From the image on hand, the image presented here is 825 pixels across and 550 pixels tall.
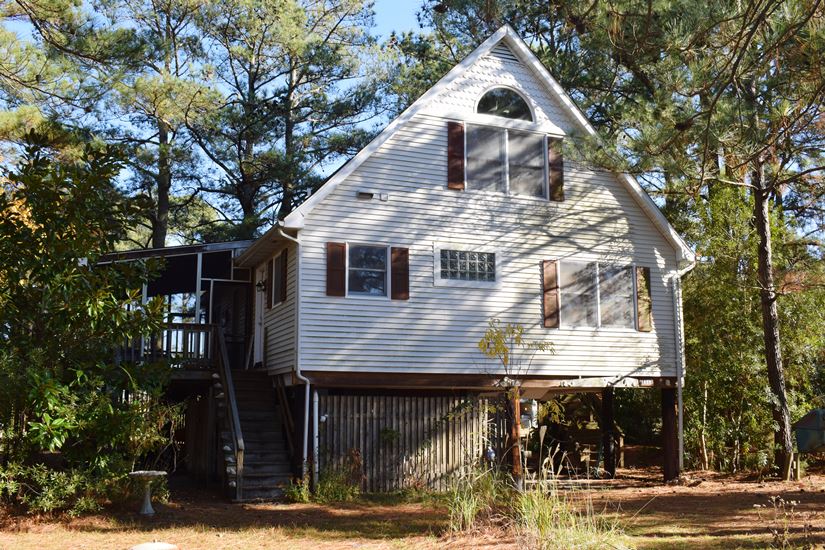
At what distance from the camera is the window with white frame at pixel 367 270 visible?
50.5 ft

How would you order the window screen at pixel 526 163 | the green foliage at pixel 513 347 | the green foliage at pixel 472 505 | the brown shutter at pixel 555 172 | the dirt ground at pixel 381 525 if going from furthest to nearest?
the brown shutter at pixel 555 172, the window screen at pixel 526 163, the green foliage at pixel 513 347, the dirt ground at pixel 381 525, the green foliage at pixel 472 505

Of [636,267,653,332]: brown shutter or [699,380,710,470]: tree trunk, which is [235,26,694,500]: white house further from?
[699,380,710,470]: tree trunk

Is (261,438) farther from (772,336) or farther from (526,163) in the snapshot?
(772,336)

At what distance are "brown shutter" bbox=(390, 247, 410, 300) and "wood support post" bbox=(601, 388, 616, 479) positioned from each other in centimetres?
591

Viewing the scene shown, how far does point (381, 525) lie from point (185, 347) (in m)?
6.82

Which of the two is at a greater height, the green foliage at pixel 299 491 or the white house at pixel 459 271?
the white house at pixel 459 271

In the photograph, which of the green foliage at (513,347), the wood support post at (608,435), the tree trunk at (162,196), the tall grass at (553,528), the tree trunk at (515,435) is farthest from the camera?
the tree trunk at (162,196)

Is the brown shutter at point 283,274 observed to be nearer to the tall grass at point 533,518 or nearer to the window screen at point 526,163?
the window screen at point 526,163

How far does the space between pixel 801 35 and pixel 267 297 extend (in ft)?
37.2

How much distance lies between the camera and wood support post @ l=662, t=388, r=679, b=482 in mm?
17516

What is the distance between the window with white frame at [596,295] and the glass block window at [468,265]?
5.36 ft

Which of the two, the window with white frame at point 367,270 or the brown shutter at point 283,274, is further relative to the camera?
the brown shutter at point 283,274

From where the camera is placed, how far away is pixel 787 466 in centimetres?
1697

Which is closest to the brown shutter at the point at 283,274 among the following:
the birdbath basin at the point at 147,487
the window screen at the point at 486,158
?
the window screen at the point at 486,158
